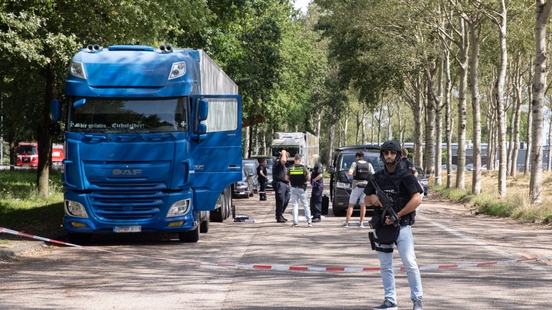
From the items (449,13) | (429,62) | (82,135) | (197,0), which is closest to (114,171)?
(82,135)

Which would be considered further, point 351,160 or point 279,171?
point 351,160

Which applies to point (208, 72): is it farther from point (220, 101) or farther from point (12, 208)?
point (12, 208)

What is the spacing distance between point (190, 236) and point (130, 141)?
2.38 m

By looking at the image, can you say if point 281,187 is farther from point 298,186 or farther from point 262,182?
point 262,182

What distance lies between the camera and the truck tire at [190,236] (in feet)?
50.3

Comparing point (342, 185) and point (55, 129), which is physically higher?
point (55, 129)

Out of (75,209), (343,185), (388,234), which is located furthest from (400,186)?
(343,185)

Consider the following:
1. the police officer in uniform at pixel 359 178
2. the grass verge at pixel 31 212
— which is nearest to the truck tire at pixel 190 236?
the grass verge at pixel 31 212

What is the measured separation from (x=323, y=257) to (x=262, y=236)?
3921 mm

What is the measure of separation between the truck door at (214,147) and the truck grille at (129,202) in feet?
3.30

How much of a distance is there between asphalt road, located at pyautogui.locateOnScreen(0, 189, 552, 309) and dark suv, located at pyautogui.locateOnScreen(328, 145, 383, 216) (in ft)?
17.1

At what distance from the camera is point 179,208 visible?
14.5 metres

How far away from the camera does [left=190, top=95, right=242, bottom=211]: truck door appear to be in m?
15.0

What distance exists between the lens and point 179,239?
1570 cm
